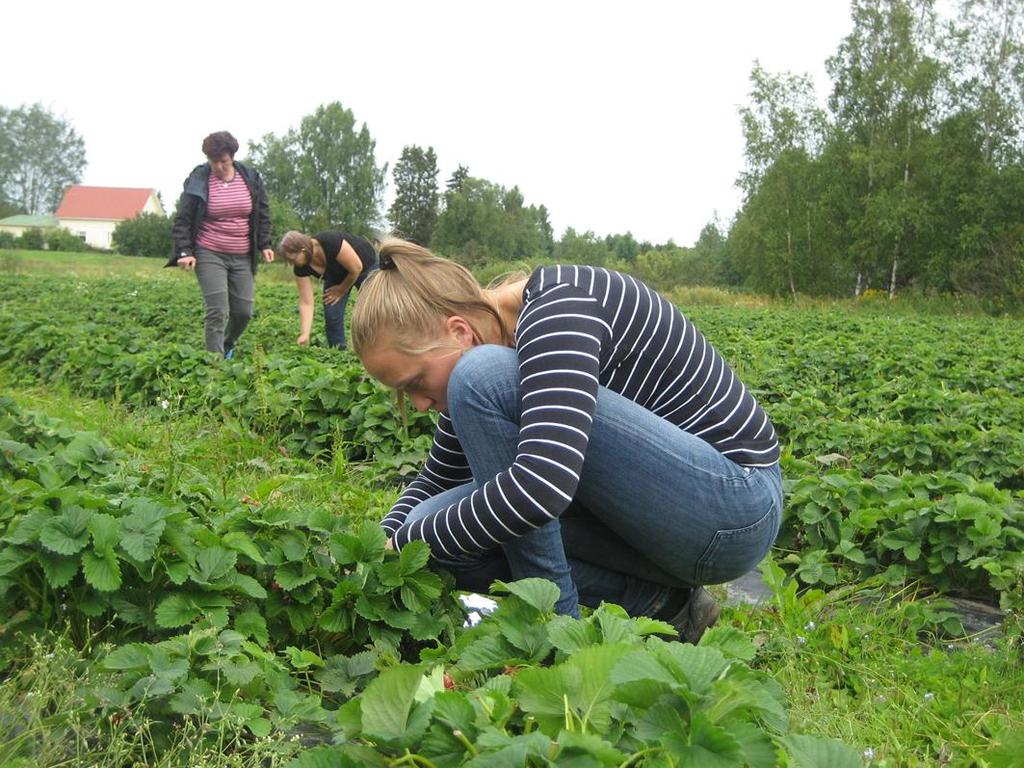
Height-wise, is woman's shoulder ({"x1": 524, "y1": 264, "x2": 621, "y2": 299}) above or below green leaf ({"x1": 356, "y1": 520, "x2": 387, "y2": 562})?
above

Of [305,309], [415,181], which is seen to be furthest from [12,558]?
[415,181]

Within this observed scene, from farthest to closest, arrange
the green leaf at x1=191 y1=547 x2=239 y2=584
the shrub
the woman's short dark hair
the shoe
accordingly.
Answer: the shrub
the woman's short dark hair
the shoe
the green leaf at x1=191 y1=547 x2=239 y2=584

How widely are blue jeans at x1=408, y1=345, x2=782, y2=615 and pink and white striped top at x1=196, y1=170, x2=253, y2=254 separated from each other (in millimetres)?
4897

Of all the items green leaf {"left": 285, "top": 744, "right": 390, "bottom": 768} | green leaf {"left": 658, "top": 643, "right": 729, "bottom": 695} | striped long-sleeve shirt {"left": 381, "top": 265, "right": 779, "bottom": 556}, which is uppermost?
striped long-sleeve shirt {"left": 381, "top": 265, "right": 779, "bottom": 556}

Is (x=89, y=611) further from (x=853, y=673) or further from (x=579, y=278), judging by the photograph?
(x=853, y=673)

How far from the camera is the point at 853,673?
7.96 feet

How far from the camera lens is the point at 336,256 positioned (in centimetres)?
662

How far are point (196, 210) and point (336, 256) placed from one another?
3.26ft

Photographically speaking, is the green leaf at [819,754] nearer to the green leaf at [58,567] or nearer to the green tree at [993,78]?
the green leaf at [58,567]

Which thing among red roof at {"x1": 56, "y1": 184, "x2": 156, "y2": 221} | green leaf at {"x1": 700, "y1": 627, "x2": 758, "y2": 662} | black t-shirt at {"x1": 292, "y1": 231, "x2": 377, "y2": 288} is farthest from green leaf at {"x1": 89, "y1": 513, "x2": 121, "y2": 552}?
red roof at {"x1": 56, "y1": 184, "x2": 156, "y2": 221}

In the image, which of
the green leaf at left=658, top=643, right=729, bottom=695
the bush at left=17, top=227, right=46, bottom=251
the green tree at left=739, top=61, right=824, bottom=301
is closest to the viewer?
the green leaf at left=658, top=643, right=729, bottom=695

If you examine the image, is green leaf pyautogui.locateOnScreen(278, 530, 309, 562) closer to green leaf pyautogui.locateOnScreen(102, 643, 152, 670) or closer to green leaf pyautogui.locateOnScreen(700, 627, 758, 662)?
green leaf pyautogui.locateOnScreen(102, 643, 152, 670)

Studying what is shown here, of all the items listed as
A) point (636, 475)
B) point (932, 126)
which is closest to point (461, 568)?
point (636, 475)

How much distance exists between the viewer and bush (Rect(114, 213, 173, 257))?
57.2m
